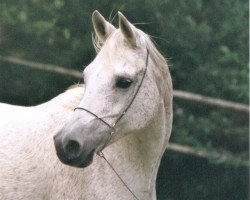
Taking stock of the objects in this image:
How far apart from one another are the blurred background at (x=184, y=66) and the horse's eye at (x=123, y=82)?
3673 millimetres

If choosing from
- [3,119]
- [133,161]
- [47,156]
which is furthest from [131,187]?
[3,119]

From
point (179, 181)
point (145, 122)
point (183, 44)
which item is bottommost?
point (179, 181)

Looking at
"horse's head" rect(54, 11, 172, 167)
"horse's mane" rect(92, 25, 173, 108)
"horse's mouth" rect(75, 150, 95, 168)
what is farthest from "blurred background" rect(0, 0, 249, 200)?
"horse's mouth" rect(75, 150, 95, 168)

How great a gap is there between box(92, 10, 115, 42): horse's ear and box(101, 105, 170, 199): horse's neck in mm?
580

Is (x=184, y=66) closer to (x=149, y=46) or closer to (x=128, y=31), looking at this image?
(x=149, y=46)

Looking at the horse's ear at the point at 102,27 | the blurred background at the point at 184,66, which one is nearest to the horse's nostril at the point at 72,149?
the horse's ear at the point at 102,27

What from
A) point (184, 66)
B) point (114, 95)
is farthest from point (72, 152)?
point (184, 66)

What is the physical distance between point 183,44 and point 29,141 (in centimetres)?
378

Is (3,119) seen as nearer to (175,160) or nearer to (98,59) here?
(98,59)

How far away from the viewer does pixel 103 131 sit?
4566 mm

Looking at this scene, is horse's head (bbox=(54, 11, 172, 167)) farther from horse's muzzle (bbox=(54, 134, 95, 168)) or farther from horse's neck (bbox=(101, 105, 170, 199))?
horse's neck (bbox=(101, 105, 170, 199))

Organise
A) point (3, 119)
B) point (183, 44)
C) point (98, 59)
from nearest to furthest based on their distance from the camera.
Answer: point (98, 59) < point (3, 119) < point (183, 44)

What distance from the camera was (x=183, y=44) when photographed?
335 inches

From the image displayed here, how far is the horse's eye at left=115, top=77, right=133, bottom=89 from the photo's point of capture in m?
4.61
